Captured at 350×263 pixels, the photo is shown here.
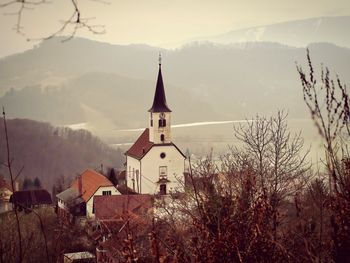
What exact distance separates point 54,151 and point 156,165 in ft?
122

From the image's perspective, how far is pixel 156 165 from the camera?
28484 millimetres

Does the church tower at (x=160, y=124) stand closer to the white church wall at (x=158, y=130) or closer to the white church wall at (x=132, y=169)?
the white church wall at (x=158, y=130)

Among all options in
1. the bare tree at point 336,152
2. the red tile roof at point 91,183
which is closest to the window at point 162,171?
the red tile roof at point 91,183

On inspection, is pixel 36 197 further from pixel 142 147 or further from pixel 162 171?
pixel 162 171

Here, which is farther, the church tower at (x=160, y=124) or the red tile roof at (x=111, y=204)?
the church tower at (x=160, y=124)

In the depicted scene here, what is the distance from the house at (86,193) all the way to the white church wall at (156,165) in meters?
4.02

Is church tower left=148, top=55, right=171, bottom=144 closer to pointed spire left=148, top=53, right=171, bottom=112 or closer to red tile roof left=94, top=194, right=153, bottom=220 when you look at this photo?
pointed spire left=148, top=53, right=171, bottom=112

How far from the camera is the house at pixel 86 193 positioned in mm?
23188

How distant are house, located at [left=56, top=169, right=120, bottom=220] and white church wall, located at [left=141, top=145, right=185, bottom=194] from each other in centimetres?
402

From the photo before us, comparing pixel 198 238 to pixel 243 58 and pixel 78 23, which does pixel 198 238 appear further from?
pixel 243 58

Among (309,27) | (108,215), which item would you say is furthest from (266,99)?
(108,215)

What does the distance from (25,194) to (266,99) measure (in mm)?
125661

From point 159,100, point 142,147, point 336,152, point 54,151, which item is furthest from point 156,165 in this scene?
point 54,151

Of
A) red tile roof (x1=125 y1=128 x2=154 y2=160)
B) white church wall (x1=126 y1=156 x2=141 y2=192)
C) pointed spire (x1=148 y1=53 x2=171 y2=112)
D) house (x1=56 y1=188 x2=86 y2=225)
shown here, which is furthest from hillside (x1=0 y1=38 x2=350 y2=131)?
house (x1=56 y1=188 x2=86 y2=225)
